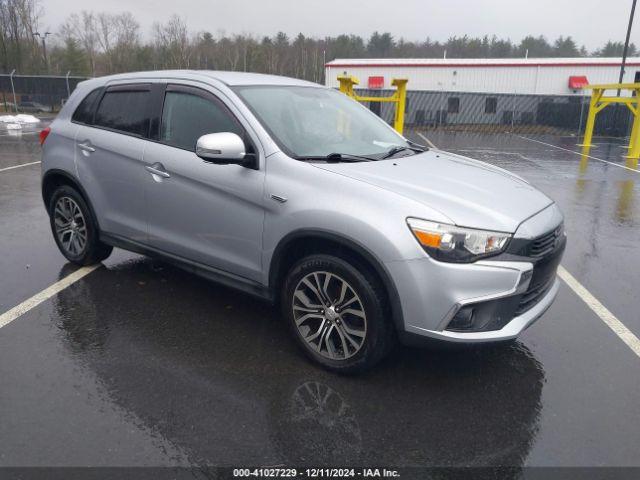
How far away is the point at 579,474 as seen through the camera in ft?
8.32

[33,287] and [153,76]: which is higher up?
[153,76]

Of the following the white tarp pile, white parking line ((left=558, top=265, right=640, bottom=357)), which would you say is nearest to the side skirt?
white parking line ((left=558, top=265, right=640, bottom=357))

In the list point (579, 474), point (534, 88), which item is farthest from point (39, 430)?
point (534, 88)

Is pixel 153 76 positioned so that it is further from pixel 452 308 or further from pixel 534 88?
pixel 534 88

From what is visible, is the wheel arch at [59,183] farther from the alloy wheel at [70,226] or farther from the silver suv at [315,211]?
the alloy wheel at [70,226]

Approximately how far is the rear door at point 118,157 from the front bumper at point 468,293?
2.41 meters

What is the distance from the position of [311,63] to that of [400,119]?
75.2 m

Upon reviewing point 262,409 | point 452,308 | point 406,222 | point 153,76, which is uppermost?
point 153,76

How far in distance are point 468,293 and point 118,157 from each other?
10.2ft

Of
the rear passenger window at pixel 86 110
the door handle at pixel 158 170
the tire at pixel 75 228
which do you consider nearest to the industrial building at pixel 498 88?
the rear passenger window at pixel 86 110

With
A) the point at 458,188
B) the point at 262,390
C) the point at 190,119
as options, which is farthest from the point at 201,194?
the point at 458,188

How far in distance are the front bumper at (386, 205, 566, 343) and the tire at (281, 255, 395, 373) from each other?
19 centimetres

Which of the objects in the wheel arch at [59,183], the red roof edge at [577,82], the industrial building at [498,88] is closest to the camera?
the wheel arch at [59,183]

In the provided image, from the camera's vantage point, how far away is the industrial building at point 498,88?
31.8m
